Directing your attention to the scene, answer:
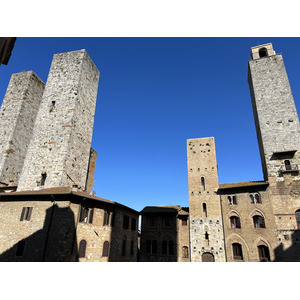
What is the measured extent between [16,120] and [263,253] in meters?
32.5

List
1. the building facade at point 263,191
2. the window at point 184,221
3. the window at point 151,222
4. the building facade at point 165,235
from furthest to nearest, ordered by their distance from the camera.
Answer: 1. the window at point 151,222
2. the window at point 184,221
3. the building facade at point 165,235
4. the building facade at point 263,191

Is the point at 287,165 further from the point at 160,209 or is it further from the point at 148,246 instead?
the point at 148,246

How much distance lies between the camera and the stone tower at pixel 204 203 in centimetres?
2644

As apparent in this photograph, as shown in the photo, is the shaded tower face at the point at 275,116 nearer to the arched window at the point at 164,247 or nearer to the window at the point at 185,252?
the window at the point at 185,252

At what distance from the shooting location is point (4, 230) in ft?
51.3

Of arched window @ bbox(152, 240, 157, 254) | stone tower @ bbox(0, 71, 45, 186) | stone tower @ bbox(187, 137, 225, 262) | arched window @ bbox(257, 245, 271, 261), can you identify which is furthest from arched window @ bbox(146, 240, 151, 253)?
stone tower @ bbox(0, 71, 45, 186)

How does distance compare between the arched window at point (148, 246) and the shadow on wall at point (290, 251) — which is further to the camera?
the arched window at point (148, 246)

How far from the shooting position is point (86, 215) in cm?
1650

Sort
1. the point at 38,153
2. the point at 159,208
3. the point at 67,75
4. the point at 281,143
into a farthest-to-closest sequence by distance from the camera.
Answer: the point at 159,208 < the point at 281,143 < the point at 67,75 < the point at 38,153

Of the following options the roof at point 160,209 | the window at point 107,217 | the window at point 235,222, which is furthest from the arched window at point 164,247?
the window at point 107,217

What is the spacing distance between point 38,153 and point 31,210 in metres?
6.41

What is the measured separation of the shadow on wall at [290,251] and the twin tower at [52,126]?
22.0 metres
